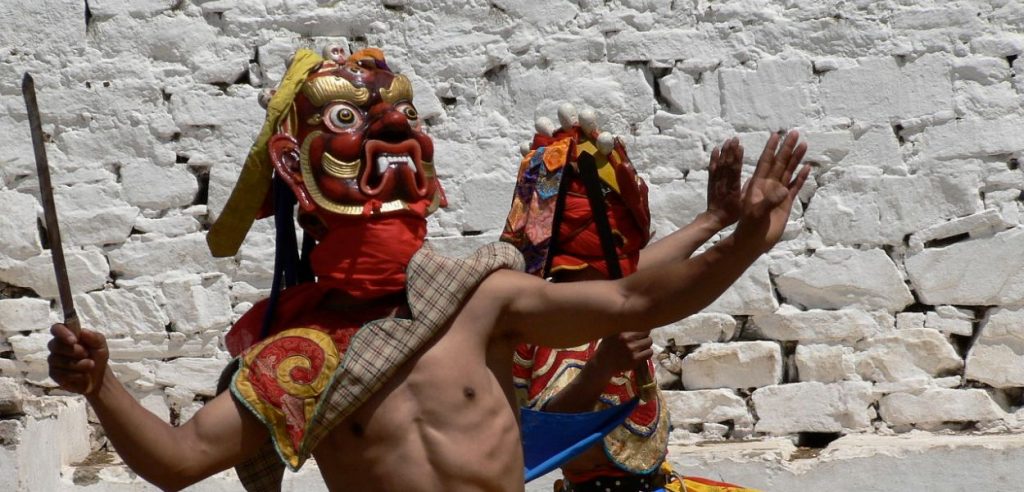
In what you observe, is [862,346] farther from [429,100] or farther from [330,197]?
[330,197]

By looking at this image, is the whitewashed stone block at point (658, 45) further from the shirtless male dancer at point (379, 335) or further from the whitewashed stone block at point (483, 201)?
the shirtless male dancer at point (379, 335)

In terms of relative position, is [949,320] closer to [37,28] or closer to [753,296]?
[753,296]

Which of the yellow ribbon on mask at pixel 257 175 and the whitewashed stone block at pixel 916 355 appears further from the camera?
the whitewashed stone block at pixel 916 355

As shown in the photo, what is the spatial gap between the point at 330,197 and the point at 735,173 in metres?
0.84

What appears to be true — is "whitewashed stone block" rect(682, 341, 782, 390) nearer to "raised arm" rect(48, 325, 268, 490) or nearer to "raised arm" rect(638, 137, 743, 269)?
"raised arm" rect(638, 137, 743, 269)

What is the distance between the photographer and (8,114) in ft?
18.6

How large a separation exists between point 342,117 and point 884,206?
2771 mm

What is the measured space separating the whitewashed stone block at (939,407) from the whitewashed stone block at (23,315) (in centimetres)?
294

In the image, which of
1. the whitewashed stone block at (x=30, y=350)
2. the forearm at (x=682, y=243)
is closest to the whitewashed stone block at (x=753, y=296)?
the forearm at (x=682, y=243)

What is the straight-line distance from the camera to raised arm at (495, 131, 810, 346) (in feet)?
9.44

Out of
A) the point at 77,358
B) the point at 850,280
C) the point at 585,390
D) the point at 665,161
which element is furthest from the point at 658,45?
the point at 77,358

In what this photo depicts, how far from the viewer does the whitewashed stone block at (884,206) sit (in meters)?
5.51

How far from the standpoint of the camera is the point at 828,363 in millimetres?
5520

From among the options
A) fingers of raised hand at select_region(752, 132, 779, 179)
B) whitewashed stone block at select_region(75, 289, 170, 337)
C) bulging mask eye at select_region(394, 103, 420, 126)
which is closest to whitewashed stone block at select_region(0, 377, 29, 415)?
whitewashed stone block at select_region(75, 289, 170, 337)
